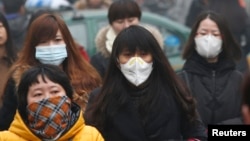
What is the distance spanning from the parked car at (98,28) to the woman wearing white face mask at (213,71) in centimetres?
324

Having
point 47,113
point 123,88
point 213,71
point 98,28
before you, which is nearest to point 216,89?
point 213,71

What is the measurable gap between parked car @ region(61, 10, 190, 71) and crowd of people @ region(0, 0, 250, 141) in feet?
9.22

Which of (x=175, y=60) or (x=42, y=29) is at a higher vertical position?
(x=42, y=29)

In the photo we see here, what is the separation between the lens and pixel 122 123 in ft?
19.3

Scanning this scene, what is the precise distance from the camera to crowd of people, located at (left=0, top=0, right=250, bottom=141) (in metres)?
5.32

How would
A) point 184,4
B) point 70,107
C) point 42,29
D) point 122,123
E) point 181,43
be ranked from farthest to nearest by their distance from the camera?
1. point 184,4
2. point 181,43
3. point 42,29
4. point 122,123
5. point 70,107

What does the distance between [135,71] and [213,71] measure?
142 cm

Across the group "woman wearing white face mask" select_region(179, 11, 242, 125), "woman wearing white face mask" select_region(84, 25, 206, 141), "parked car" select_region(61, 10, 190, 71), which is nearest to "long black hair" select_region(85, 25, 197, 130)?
"woman wearing white face mask" select_region(84, 25, 206, 141)

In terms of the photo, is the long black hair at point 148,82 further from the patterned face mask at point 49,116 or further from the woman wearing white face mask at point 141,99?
the patterned face mask at point 49,116

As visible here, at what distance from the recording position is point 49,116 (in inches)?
207

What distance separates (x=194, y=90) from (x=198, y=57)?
378mm

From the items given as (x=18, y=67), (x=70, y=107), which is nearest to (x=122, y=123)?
(x=70, y=107)

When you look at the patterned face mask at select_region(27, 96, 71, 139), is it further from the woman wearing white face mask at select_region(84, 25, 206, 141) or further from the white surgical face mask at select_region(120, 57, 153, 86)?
the white surgical face mask at select_region(120, 57, 153, 86)

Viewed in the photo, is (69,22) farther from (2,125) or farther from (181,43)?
(2,125)
